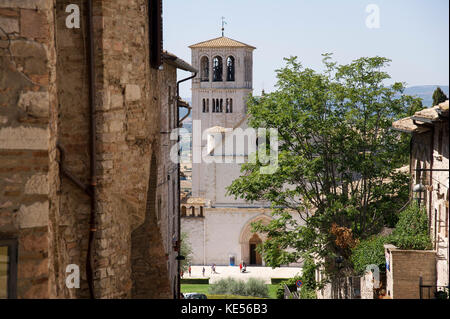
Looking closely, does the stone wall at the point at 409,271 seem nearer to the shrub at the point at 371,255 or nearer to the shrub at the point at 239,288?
the shrub at the point at 371,255

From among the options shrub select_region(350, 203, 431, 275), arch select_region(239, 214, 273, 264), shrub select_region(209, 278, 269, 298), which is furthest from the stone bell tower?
shrub select_region(350, 203, 431, 275)

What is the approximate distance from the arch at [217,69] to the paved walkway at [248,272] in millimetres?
22042

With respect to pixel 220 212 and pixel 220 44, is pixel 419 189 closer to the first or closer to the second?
pixel 220 212

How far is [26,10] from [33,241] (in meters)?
2.37

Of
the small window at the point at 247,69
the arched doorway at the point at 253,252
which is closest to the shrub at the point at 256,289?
the arched doorway at the point at 253,252

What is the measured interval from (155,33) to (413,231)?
941 centimetres

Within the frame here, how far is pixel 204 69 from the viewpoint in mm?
72375

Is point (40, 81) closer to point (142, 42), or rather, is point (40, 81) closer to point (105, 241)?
point (105, 241)

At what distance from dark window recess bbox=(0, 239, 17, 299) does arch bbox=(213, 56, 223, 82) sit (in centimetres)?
6573

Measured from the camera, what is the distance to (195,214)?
2345 inches

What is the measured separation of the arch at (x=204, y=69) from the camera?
71.9 meters

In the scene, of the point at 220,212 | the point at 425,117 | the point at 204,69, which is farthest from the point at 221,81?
the point at 425,117

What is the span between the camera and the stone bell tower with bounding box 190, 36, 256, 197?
2810 inches
